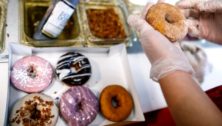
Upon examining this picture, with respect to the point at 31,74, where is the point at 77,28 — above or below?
above

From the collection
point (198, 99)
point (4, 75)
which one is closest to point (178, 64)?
point (198, 99)

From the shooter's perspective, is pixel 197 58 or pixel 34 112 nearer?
pixel 34 112

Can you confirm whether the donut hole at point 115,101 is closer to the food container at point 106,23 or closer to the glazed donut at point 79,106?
the glazed donut at point 79,106

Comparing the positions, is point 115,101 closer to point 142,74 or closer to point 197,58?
point 142,74

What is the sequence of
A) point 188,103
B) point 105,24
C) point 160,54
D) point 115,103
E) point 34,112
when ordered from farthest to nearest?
point 105,24 < point 115,103 < point 34,112 < point 160,54 < point 188,103

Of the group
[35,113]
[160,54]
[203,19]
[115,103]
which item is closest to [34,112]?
[35,113]
